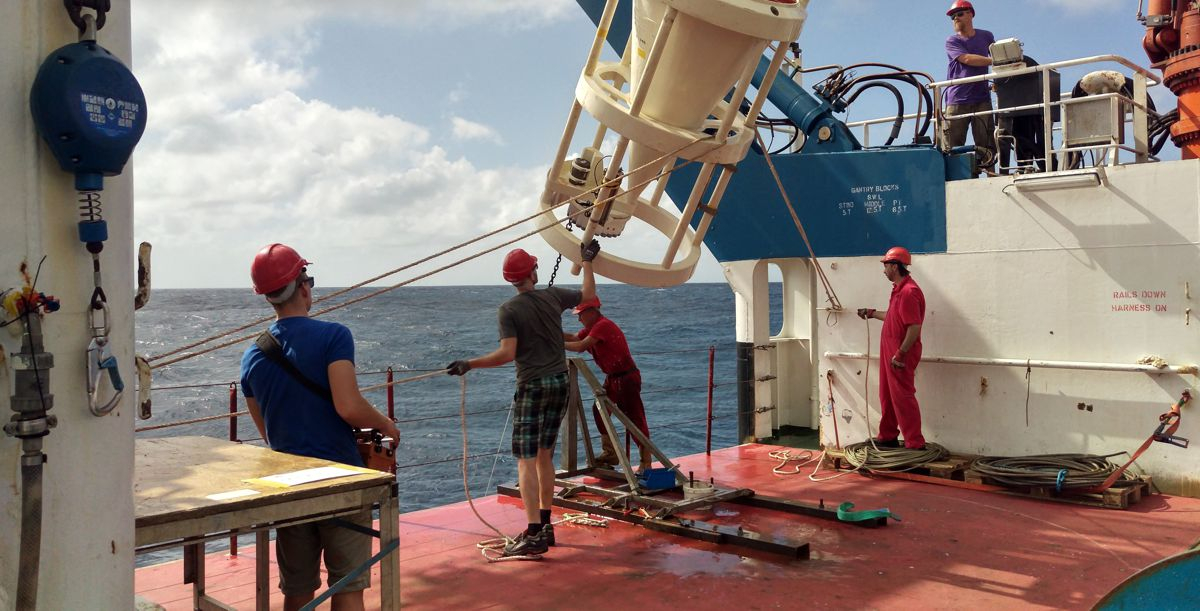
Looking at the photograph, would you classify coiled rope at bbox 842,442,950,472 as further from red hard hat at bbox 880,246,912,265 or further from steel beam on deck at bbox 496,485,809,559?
steel beam on deck at bbox 496,485,809,559

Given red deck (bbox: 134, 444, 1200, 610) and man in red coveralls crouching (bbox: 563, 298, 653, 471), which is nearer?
red deck (bbox: 134, 444, 1200, 610)

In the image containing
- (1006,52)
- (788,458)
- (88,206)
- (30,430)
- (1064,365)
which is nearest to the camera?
(30,430)

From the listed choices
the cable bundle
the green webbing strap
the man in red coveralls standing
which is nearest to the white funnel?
the green webbing strap

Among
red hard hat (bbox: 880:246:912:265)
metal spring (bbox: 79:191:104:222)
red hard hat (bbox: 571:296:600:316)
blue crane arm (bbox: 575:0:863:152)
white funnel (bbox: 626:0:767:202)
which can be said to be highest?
blue crane arm (bbox: 575:0:863:152)

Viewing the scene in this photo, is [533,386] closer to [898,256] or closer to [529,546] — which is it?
[529,546]

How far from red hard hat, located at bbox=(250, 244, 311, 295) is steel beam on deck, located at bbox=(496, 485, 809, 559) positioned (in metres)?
3.51

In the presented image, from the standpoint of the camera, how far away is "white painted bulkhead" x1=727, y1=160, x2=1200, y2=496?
7.29m

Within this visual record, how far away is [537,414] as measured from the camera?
5.91m

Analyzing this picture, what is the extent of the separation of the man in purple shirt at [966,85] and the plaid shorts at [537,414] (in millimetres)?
5312

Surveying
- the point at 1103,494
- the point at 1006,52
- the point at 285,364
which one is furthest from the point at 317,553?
the point at 1006,52

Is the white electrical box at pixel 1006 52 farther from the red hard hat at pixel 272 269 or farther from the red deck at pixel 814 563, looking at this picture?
the red hard hat at pixel 272 269

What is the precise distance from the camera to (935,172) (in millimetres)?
8531

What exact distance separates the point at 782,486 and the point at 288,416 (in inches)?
207

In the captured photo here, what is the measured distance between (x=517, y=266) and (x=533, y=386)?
2.52 ft
